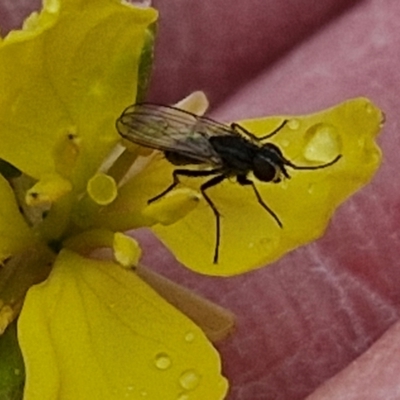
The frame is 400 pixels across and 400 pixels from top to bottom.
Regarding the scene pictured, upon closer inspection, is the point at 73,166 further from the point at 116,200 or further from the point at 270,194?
the point at 270,194

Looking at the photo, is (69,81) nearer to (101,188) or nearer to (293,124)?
(101,188)

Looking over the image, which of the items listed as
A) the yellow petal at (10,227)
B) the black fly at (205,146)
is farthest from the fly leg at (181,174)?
the yellow petal at (10,227)

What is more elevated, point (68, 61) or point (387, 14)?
point (68, 61)

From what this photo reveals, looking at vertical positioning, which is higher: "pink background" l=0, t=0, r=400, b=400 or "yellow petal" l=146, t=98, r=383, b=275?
"yellow petal" l=146, t=98, r=383, b=275

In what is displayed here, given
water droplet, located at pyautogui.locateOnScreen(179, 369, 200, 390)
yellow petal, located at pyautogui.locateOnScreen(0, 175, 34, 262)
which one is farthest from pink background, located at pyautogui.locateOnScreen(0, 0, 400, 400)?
yellow petal, located at pyautogui.locateOnScreen(0, 175, 34, 262)

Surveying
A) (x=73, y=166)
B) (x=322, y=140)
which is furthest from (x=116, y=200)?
(x=322, y=140)

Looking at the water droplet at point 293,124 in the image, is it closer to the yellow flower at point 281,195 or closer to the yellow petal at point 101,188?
the yellow flower at point 281,195

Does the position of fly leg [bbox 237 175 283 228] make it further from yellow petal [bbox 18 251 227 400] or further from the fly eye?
yellow petal [bbox 18 251 227 400]
